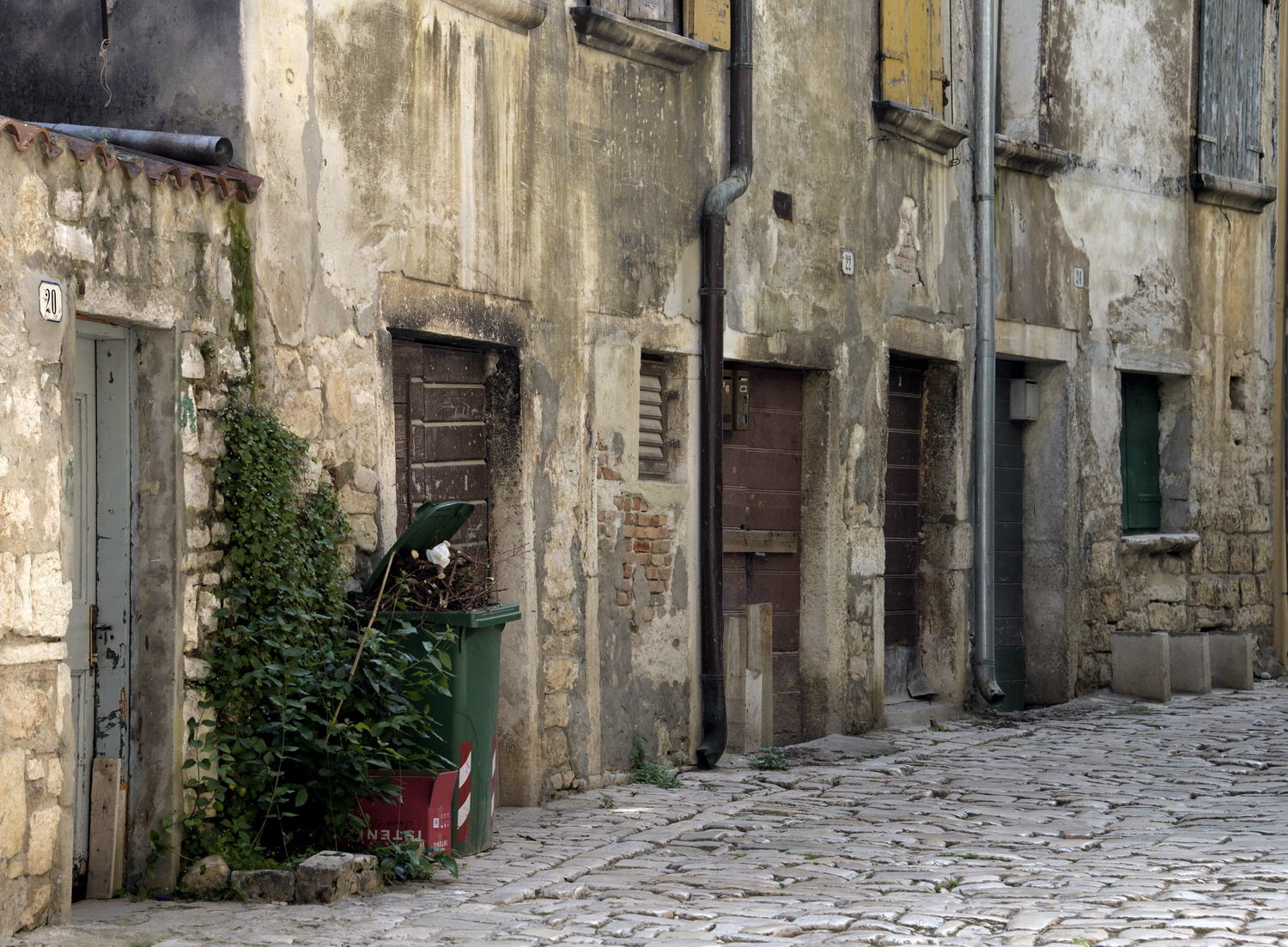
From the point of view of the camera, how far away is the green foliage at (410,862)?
655 cm

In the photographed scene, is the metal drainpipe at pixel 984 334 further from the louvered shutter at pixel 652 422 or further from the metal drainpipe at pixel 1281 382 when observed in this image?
the metal drainpipe at pixel 1281 382

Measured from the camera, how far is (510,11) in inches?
332

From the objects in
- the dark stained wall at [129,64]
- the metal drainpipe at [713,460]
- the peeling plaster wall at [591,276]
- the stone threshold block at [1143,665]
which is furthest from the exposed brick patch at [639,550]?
the stone threshold block at [1143,665]

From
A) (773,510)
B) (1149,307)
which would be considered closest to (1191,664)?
(1149,307)

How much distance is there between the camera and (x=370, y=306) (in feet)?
24.8

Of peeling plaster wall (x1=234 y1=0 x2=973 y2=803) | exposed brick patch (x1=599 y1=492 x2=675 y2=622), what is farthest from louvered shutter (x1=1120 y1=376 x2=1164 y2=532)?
exposed brick patch (x1=599 y1=492 x2=675 y2=622)

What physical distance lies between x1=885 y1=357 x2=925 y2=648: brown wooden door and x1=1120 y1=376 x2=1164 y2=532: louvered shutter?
2.64 metres

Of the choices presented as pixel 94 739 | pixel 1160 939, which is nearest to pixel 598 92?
pixel 94 739

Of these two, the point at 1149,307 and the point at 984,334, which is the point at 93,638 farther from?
the point at 1149,307

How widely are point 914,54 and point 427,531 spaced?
583 centimetres

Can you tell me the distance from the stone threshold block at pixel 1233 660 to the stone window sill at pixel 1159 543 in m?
0.73

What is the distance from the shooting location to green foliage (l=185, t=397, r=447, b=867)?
6520 mm

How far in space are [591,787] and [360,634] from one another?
2.37 meters

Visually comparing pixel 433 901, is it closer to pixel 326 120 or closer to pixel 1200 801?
pixel 326 120
